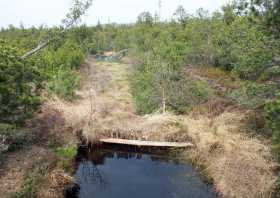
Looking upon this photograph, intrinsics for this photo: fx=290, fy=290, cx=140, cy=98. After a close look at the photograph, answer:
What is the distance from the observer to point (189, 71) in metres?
15.8

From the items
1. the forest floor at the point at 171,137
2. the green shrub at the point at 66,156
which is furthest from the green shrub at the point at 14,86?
the green shrub at the point at 66,156

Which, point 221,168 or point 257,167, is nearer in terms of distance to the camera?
point 257,167

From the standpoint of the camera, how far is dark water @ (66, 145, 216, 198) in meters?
9.24

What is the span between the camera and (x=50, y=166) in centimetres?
867

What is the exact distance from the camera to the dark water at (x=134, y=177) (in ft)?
30.3

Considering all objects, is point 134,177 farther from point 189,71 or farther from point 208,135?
point 189,71

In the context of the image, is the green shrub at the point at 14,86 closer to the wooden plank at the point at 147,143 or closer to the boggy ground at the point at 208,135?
the boggy ground at the point at 208,135

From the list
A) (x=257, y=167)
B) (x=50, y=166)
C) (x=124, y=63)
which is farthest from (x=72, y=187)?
(x=124, y=63)

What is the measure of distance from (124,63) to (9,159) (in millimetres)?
21133

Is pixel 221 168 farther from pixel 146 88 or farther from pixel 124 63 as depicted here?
pixel 124 63

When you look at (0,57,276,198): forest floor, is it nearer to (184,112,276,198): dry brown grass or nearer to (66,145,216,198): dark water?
(184,112,276,198): dry brown grass

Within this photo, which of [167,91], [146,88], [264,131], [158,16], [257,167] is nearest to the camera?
[257,167]

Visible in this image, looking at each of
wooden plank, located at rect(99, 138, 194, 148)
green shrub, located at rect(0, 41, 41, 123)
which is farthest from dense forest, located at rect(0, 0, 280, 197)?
wooden plank, located at rect(99, 138, 194, 148)

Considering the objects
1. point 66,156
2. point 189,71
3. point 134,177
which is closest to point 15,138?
point 66,156
